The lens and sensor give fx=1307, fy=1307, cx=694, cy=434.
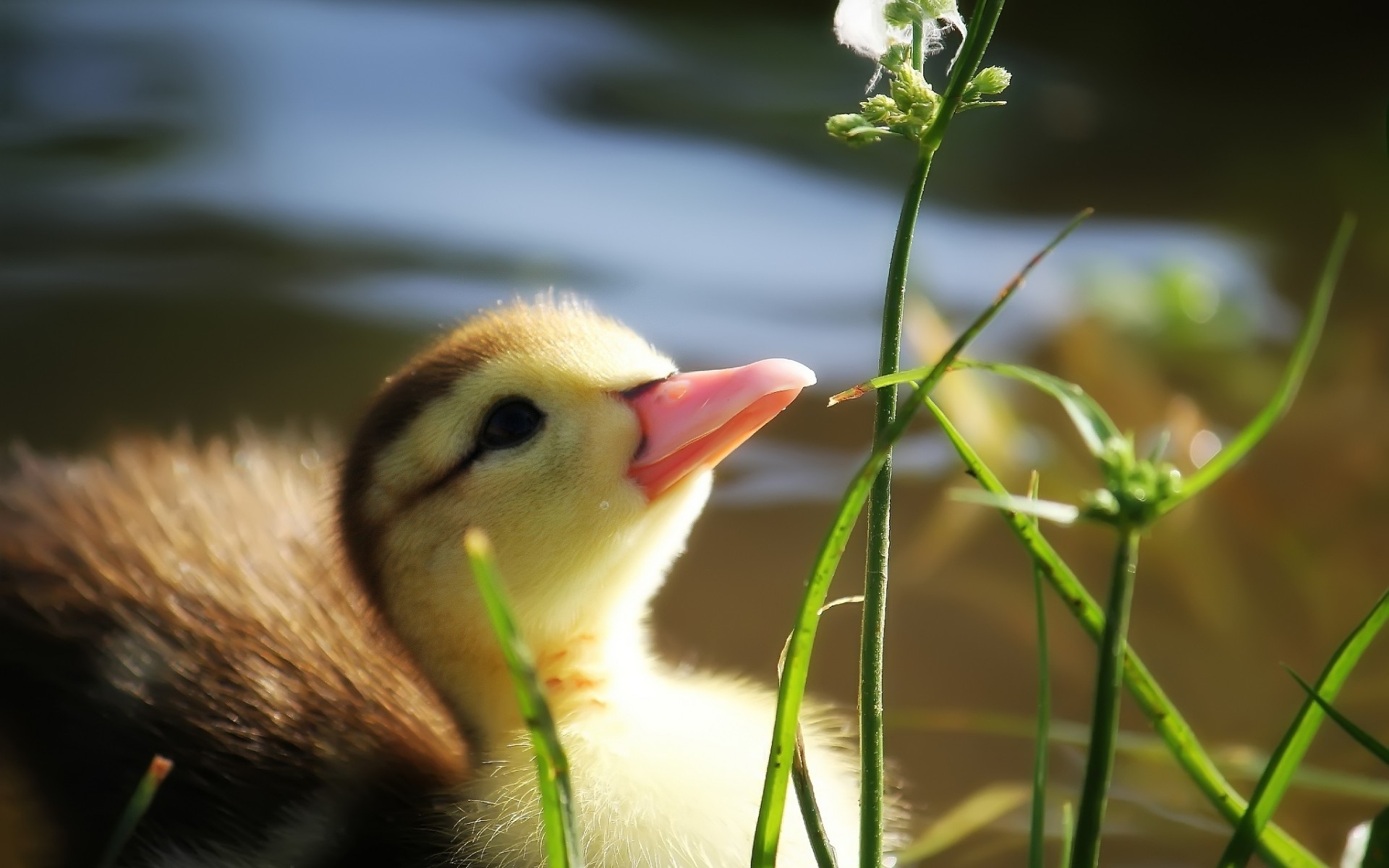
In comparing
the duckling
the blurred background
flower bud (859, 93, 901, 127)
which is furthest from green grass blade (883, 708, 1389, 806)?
flower bud (859, 93, 901, 127)

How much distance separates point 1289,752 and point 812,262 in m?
1.96

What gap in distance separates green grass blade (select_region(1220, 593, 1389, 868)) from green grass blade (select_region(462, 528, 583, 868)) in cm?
39

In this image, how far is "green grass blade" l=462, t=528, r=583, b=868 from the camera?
0.64 metres

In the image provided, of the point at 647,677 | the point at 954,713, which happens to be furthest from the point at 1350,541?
the point at 647,677

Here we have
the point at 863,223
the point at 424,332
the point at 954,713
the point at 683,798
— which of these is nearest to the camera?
the point at 683,798

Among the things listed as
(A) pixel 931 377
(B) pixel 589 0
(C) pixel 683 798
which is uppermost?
(B) pixel 589 0

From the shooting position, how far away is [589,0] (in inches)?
118

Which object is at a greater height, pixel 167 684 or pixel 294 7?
pixel 294 7

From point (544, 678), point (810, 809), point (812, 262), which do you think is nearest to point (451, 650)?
point (544, 678)

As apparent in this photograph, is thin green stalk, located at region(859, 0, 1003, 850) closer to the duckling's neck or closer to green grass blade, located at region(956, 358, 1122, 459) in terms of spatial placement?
green grass blade, located at region(956, 358, 1122, 459)

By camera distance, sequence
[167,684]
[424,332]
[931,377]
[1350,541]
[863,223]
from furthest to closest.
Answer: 1. [863,223]
2. [424,332]
3. [1350,541]
4. [167,684]
5. [931,377]

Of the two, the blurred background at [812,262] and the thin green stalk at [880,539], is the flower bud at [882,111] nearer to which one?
the thin green stalk at [880,539]

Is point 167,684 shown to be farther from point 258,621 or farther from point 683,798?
point 683,798

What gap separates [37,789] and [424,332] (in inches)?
48.2
